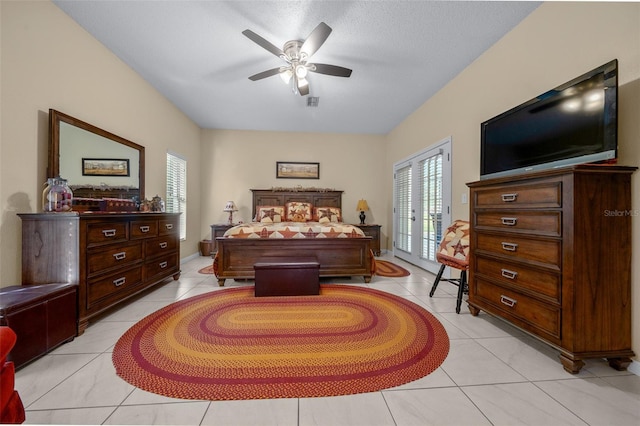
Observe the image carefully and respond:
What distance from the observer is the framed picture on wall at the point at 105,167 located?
2383 millimetres

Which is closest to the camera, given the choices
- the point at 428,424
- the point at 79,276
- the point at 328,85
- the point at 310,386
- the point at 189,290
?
the point at 428,424

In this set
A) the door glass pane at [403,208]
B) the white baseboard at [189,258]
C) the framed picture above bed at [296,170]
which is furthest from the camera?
the framed picture above bed at [296,170]

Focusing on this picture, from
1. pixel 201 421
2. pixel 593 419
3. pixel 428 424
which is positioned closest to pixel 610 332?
pixel 593 419

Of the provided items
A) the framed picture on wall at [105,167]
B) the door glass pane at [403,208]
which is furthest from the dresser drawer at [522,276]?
the framed picture on wall at [105,167]

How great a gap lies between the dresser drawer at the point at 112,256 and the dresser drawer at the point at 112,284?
3.4 inches

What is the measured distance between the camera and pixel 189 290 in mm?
2883

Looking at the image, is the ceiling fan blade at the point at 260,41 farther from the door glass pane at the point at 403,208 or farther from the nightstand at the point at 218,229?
the nightstand at the point at 218,229

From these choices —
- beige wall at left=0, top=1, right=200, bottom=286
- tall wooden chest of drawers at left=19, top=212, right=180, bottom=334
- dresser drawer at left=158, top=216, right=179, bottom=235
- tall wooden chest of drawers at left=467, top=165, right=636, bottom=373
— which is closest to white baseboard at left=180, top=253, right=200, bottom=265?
dresser drawer at left=158, top=216, right=179, bottom=235

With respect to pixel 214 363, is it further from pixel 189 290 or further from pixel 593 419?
pixel 593 419

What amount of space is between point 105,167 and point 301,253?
2.44 m

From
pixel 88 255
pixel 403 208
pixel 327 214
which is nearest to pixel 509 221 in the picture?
pixel 403 208

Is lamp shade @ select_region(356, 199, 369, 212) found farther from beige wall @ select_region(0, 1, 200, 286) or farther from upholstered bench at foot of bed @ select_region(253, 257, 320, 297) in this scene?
beige wall @ select_region(0, 1, 200, 286)

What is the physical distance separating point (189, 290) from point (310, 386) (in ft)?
7.23

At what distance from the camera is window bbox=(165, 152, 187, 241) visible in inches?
Result: 162
